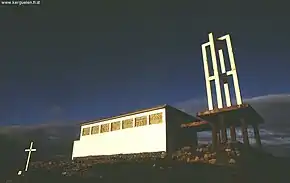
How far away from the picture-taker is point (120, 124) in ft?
102

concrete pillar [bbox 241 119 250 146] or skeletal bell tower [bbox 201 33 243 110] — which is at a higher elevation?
skeletal bell tower [bbox 201 33 243 110]

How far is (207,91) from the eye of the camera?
92.9ft

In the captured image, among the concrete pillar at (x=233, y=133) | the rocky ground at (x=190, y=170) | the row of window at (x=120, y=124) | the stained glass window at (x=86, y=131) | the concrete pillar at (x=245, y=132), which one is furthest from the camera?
the stained glass window at (x=86, y=131)

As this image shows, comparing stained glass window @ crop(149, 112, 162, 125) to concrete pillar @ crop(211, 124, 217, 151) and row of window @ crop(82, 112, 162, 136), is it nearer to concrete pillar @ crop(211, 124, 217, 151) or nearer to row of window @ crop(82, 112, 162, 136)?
row of window @ crop(82, 112, 162, 136)

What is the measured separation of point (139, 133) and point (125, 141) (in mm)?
2337

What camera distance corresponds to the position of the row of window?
91.1 ft

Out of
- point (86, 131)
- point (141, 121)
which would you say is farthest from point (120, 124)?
point (86, 131)

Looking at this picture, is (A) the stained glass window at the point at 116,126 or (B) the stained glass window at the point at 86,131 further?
(B) the stained glass window at the point at 86,131

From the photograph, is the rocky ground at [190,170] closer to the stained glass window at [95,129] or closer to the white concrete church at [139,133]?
the white concrete church at [139,133]

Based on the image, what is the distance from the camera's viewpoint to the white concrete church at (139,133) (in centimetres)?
2666

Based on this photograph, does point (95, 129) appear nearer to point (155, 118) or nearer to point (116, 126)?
point (116, 126)

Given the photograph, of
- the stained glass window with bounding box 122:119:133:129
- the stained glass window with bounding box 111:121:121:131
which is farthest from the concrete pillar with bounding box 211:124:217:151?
the stained glass window with bounding box 111:121:121:131

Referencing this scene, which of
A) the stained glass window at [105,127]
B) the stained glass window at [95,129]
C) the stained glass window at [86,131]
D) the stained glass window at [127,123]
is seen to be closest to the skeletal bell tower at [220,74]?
the stained glass window at [127,123]

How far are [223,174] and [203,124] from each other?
1154 centimetres
